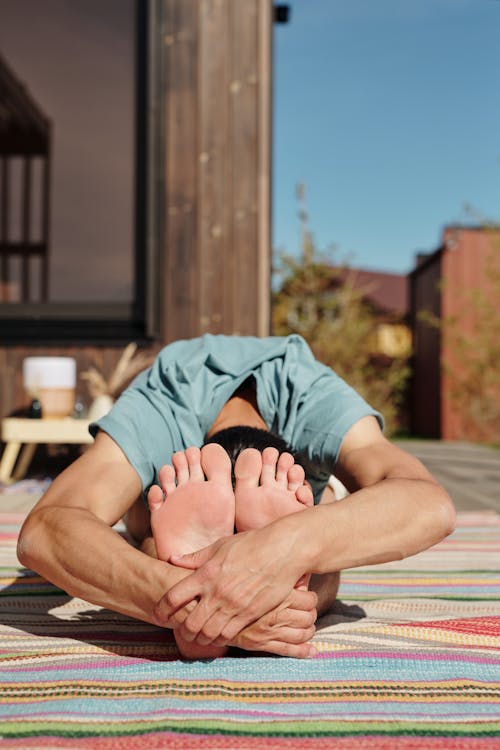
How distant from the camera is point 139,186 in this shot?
12.0ft

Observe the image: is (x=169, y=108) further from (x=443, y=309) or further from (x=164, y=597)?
(x=443, y=309)

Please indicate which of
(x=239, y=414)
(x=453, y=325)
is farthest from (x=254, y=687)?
(x=453, y=325)

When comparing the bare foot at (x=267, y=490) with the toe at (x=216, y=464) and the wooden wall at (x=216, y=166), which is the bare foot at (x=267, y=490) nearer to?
the toe at (x=216, y=464)

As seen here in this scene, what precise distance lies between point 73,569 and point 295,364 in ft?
2.35

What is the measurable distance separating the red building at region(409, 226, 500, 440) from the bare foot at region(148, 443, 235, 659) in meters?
7.07

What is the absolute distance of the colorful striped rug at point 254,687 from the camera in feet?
2.52

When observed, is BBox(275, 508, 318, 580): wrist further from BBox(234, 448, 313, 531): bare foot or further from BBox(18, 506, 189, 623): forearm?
BBox(18, 506, 189, 623): forearm

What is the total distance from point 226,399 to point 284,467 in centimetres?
54

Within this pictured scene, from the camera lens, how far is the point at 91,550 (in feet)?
3.31

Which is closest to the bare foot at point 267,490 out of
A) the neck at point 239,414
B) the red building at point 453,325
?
the neck at point 239,414

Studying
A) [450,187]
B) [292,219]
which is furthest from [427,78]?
[292,219]

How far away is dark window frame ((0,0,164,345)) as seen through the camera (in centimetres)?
358

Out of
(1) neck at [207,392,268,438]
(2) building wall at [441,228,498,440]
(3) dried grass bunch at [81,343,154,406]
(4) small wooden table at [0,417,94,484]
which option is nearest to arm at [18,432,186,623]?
(1) neck at [207,392,268,438]

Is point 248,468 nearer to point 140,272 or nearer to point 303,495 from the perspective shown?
point 303,495
